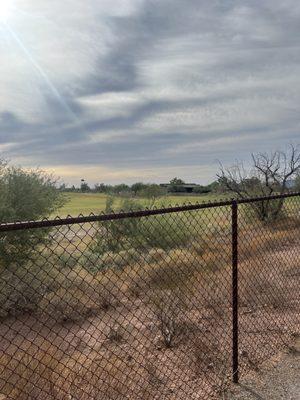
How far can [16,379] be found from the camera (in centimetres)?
533

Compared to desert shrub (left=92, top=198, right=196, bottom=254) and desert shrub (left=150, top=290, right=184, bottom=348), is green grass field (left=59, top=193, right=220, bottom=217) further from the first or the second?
desert shrub (left=150, top=290, right=184, bottom=348)

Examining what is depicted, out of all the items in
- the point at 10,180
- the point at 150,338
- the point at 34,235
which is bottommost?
the point at 150,338

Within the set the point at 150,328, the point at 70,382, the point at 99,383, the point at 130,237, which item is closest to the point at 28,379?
the point at 70,382

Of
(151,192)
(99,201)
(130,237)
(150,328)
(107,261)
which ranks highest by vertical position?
(151,192)

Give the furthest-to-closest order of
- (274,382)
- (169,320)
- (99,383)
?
(169,320) → (99,383) → (274,382)

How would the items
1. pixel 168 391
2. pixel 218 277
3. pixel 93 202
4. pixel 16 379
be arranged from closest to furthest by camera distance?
pixel 168 391, pixel 16 379, pixel 218 277, pixel 93 202

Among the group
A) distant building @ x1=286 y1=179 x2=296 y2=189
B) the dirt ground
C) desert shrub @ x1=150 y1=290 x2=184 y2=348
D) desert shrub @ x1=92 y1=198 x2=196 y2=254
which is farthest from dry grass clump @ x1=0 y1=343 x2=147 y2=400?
distant building @ x1=286 y1=179 x2=296 y2=189

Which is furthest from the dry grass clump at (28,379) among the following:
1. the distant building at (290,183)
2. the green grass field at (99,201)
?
the distant building at (290,183)

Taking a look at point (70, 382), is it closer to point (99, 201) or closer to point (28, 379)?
point (28, 379)

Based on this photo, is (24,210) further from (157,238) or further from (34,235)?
(157,238)

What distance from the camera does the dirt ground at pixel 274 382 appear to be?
462 centimetres

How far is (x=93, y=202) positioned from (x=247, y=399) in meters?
49.3

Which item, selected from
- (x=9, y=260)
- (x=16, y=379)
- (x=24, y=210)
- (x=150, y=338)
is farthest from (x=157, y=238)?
(x=16, y=379)

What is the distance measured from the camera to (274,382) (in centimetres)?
491
